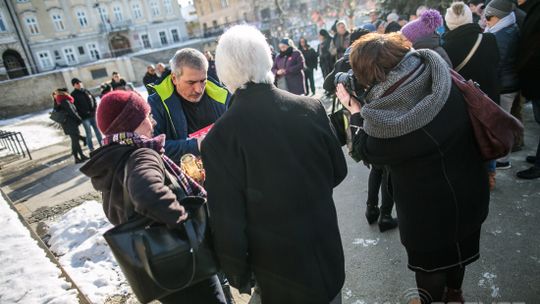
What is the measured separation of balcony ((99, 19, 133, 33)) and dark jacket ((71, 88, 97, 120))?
33.6 m

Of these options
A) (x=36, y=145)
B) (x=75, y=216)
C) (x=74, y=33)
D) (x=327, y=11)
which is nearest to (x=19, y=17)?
(x=74, y=33)

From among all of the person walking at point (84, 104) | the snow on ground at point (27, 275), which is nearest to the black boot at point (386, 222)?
the snow on ground at point (27, 275)

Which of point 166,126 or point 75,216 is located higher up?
point 166,126

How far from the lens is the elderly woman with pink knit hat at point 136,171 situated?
A: 150cm

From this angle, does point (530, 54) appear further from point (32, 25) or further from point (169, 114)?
point (32, 25)

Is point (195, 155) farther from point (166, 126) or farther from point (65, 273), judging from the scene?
point (65, 273)

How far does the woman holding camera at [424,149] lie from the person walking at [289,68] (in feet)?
19.7

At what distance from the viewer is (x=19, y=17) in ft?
104

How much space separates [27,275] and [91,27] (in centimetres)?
4064

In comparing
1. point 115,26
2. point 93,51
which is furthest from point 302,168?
point 115,26

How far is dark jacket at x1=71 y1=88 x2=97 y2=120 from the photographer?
27.9ft

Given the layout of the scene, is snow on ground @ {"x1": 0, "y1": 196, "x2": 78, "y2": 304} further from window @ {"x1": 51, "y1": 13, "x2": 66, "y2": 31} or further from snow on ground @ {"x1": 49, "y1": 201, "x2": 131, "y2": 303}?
window @ {"x1": 51, "y1": 13, "x2": 66, "y2": 31}

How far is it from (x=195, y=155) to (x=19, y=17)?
41012mm

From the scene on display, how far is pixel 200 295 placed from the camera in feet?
5.99
